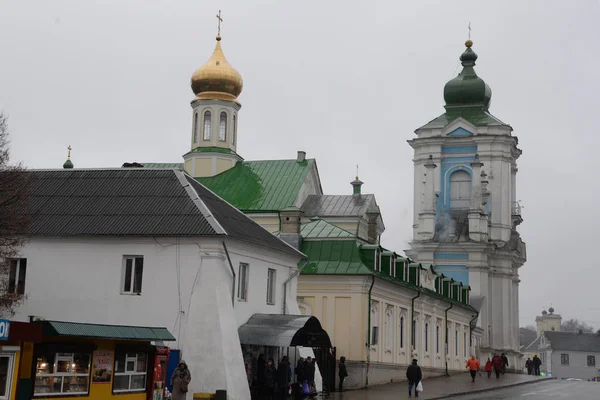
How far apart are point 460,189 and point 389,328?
126ft

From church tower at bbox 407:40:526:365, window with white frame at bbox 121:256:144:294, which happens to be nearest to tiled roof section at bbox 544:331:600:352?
church tower at bbox 407:40:526:365

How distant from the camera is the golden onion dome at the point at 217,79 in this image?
59.5m

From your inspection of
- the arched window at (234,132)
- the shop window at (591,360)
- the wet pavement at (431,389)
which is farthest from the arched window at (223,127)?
the shop window at (591,360)

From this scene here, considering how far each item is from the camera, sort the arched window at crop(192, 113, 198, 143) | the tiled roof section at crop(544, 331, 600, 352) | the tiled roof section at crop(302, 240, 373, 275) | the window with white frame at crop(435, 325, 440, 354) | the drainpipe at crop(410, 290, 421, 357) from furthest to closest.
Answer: the tiled roof section at crop(544, 331, 600, 352)
the arched window at crop(192, 113, 198, 143)
the window with white frame at crop(435, 325, 440, 354)
the drainpipe at crop(410, 290, 421, 357)
the tiled roof section at crop(302, 240, 373, 275)

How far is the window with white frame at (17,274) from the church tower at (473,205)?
46573mm

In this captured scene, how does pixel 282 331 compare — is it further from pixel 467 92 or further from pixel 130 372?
pixel 467 92

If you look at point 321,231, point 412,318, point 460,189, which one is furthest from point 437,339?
point 460,189

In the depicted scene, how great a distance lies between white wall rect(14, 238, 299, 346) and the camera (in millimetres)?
24297

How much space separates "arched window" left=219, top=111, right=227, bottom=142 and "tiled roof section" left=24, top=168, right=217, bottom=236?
31989 mm

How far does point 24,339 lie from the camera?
57.1ft

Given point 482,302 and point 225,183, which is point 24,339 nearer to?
point 225,183

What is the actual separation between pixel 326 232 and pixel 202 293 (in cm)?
1192

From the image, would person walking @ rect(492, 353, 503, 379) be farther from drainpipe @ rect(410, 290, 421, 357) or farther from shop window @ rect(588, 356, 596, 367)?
shop window @ rect(588, 356, 596, 367)

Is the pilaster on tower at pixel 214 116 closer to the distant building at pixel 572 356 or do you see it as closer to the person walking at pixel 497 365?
the person walking at pixel 497 365
